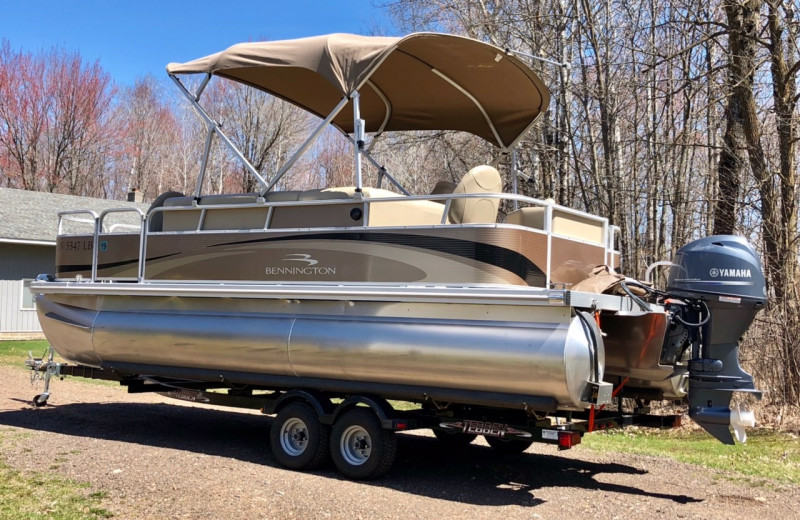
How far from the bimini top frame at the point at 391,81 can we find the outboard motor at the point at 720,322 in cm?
318

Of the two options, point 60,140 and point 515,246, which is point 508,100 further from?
point 60,140

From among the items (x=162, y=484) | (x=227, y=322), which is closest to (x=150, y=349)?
(x=227, y=322)

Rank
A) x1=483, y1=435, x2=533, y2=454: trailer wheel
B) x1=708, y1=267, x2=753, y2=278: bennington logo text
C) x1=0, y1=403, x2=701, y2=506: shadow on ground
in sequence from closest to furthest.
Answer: x1=708, y1=267, x2=753, y2=278: bennington logo text → x1=0, y1=403, x2=701, y2=506: shadow on ground → x1=483, y1=435, x2=533, y2=454: trailer wheel

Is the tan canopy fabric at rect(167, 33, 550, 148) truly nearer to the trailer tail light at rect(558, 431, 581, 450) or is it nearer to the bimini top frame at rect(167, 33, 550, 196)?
the bimini top frame at rect(167, 33, 550, 196)

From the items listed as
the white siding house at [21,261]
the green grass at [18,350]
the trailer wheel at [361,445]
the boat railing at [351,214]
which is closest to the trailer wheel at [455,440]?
the trailer wheel at [361,445]

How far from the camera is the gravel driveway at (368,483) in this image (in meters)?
7.23

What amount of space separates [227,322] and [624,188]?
8694 mm

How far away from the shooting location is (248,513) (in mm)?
6930

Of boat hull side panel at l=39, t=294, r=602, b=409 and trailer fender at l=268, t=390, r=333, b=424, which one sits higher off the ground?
boat hull side panel at l=39, t=294, r=602, b=409

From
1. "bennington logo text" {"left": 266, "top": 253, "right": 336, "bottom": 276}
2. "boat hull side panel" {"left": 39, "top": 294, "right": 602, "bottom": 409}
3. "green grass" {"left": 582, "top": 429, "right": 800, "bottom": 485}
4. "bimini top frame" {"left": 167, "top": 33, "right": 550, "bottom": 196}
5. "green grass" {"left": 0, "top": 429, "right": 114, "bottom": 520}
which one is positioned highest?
"bimini top frame" {"left": 167, "top": 33, "right": 550, "bottom": 196}

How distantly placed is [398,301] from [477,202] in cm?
124

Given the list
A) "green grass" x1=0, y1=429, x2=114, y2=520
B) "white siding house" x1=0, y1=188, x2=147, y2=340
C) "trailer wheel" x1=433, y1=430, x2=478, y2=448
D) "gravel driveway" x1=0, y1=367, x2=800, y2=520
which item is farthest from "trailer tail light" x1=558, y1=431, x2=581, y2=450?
"white siding house" x1=0, y1=188, x2=147, y2=340

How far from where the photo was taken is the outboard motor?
7727mm

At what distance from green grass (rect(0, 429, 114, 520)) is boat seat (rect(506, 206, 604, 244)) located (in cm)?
454
